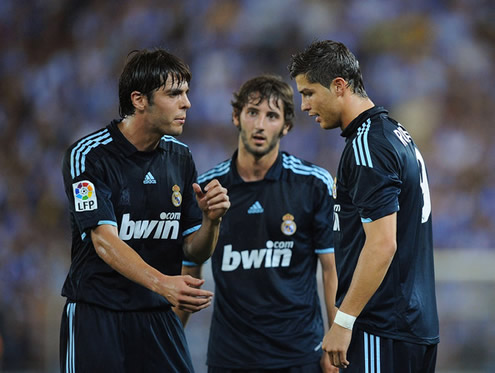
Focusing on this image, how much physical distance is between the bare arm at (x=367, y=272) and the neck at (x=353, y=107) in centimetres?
56

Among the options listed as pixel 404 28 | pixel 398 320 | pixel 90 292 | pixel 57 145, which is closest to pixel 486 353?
pixel 398 320

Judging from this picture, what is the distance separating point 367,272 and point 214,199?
83 cm

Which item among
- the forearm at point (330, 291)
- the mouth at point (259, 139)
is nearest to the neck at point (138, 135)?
the mouth at point (259, 139)

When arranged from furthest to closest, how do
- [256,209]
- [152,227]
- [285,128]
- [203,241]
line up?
1. [285,128]
2. [256,209]
3. [203,241]
4. [152,227]

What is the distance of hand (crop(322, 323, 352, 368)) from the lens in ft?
9.49

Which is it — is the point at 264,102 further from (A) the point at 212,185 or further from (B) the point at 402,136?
(B) the point at 402,136

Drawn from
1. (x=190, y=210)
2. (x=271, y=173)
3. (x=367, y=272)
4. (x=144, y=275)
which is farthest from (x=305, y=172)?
(x=144, y=275)

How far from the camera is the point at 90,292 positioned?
323 centimetres

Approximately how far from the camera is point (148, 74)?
3.41 meters

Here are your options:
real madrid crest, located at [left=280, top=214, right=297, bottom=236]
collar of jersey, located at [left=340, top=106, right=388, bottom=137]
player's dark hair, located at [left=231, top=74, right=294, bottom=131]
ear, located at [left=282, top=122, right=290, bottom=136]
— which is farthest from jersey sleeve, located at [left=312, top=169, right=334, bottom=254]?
collar of jersey, located at [left=340, top=106, right=388, bottom=137]

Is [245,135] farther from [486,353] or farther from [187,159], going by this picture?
[486,353]

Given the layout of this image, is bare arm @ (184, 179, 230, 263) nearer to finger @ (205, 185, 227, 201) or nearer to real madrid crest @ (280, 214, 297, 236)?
finger @ (205, 185, 227, 201)

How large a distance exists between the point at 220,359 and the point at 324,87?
1698mm

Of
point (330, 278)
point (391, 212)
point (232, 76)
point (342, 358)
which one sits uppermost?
point (232, 76)
